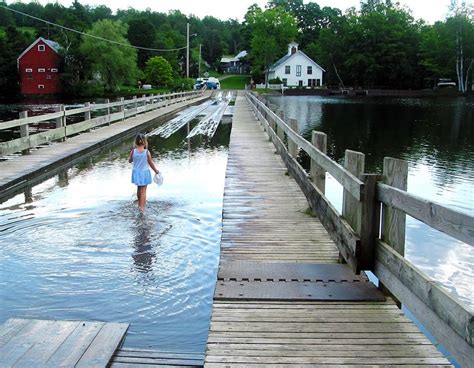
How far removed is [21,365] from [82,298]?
1598 millimetres

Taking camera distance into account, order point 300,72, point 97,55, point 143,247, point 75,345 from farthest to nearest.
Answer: point 300,72
point 97,55
point 143,247
point 75,345

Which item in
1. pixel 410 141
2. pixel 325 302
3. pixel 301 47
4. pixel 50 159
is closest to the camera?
pixel 325 302

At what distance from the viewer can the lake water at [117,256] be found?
15.5 ft

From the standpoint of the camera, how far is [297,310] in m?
4.08

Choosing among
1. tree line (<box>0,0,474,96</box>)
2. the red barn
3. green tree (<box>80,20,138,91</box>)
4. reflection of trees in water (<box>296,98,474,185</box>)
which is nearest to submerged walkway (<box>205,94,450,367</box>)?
reflection of trees in water (<box>296,98,474,185</box>)

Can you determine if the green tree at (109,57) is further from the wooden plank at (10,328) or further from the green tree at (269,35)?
the wooden plank at (10,328)

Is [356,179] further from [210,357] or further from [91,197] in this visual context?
[91,197]

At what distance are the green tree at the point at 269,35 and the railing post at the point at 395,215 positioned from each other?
333 feet

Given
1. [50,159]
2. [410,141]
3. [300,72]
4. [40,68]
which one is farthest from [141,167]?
[300,72]

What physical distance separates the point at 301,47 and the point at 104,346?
12792 centimetres

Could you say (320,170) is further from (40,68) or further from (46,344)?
(40,68)

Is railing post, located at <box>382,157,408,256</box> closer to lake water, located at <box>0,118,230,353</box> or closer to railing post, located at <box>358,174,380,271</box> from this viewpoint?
railing post, located at <box>358,174,380,271</box>

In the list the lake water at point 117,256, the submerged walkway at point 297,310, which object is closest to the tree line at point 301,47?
the lake water at point 117,256

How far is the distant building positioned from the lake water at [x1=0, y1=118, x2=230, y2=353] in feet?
437
